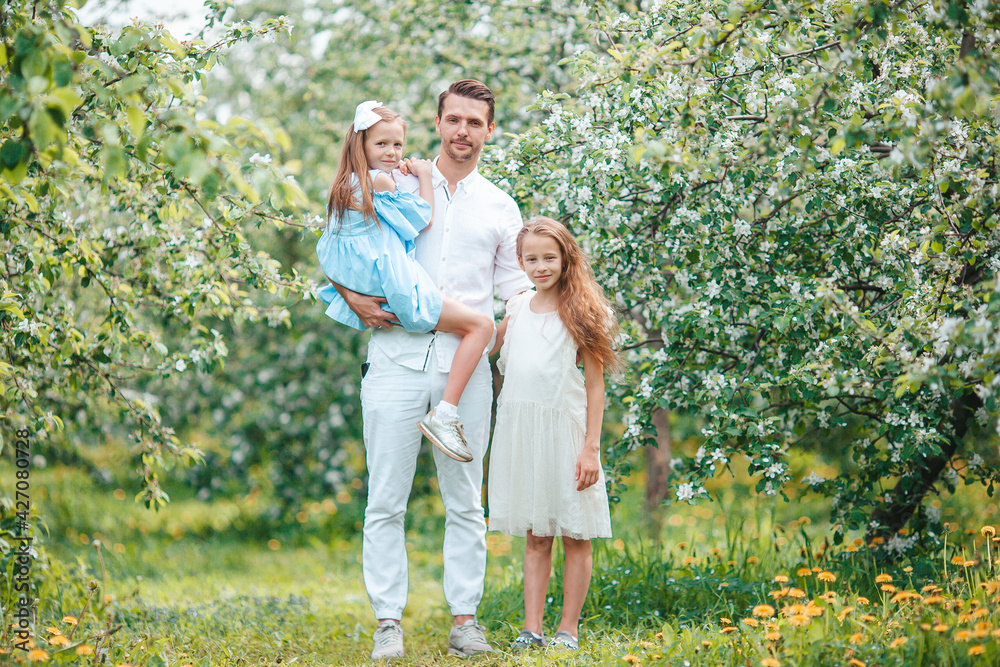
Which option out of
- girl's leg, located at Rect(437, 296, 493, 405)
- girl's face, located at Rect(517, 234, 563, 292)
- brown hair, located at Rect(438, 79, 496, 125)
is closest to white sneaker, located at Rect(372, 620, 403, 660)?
girl's leg, located at Rect(437, 296, 493, 405)

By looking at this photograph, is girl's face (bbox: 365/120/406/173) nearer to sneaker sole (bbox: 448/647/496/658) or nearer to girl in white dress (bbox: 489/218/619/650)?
girl in white dress (bbox: 489/218/619/650)

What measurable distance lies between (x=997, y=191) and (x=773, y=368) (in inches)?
44.1

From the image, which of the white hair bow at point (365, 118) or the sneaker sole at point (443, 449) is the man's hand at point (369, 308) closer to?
the sneaker sole at point (443, 449)

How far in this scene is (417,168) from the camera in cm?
315

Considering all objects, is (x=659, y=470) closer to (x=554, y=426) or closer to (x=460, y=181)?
(x=554, y=426)

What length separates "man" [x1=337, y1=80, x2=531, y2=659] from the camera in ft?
10.0

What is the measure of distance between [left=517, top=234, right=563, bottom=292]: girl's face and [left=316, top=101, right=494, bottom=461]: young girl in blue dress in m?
0.24

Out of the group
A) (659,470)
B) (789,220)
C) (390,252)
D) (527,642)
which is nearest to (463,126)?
(390,252)

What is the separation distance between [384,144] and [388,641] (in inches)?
70.2

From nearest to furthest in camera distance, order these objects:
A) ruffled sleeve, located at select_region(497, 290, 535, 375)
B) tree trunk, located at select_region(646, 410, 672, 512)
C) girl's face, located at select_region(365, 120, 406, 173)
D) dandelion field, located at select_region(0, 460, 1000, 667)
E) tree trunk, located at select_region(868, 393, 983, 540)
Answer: dandelion field, located at select_region(0, 460, 1000, 667), girl's face, located at select_region(365, 120, 406, 173), ruffled sleeve, located at select_region(497, 290, 535, 375), tree trunk, located at select_region(868, 393, 983, 540), tree trunk, located at select_region(646, 410, 672, 512)

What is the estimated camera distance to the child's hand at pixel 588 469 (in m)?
2.87

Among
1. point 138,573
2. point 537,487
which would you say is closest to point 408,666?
point 537,487

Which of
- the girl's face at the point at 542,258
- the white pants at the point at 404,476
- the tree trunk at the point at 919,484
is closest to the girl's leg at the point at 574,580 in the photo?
the white pants at the point at 404,476

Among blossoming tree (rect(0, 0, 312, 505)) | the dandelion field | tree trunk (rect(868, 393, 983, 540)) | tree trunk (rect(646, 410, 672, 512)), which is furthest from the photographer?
tree trunk (rect(646, 410, 672, 512))
